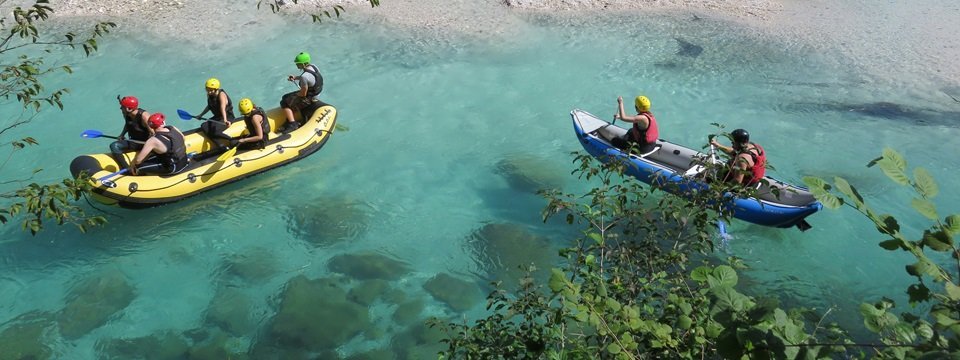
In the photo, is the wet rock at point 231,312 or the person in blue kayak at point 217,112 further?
the person in blue kayak at point 217,112

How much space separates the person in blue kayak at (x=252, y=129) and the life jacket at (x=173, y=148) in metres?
0.73

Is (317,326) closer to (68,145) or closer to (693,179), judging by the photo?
(693,179)

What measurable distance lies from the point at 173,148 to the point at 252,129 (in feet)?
3.73

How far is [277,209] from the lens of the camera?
9492 millimetres

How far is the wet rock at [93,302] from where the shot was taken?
7602 mm

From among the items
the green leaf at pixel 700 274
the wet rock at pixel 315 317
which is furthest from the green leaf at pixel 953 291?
the wet rock at pixel 315 317

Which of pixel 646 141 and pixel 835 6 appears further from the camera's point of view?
pixel 835 6

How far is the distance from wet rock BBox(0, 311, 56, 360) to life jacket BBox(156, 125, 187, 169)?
2.27 m

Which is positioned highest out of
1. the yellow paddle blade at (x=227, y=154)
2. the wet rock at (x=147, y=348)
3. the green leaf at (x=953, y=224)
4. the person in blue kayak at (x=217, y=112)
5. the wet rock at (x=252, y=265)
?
the green leaf at (x=953, y=224)

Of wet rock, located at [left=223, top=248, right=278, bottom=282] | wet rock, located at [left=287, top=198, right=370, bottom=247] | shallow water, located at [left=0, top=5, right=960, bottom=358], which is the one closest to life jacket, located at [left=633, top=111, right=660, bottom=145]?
shallow water, located at [left=0, top=5, right=960, bottom=358]

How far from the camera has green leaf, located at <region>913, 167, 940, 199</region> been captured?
259 cm

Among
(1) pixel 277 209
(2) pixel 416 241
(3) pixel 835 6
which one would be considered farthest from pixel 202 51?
(3) pixel 835 6

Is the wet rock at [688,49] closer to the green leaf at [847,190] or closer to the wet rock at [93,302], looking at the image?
the wet rock at [93,302]

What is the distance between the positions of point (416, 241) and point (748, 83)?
714cm
